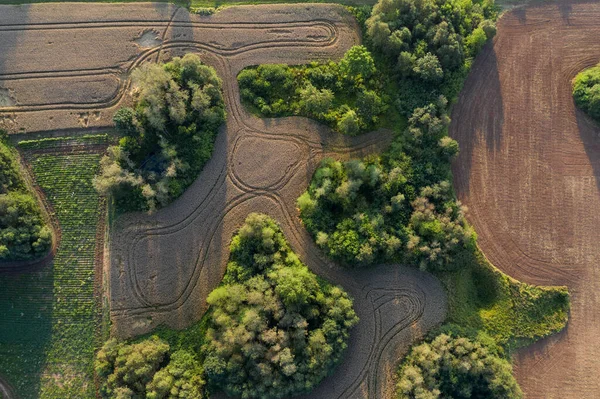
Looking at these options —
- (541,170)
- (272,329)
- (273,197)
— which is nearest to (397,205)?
(273,197)

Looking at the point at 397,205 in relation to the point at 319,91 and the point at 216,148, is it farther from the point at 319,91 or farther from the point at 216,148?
the point at 216,148

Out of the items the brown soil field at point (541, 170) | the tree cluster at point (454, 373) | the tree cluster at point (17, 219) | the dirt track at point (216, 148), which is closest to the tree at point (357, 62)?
the dirt track at point (216, 148)

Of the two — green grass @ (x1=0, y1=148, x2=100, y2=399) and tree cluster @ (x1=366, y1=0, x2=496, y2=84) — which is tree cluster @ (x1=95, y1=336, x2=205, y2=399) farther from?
tree cluster @ (x1=366, y1=0, x2=496, y2=84)

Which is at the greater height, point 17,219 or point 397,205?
point 397,205

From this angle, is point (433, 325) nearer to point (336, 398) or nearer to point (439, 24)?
point (336, 398)

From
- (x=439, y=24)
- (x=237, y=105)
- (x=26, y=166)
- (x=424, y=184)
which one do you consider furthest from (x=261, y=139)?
(x=26, y=166)

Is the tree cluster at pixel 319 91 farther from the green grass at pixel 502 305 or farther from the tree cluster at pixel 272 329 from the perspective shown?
the green grass at pixel 502 305

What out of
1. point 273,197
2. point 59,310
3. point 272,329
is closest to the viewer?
point 272,329
